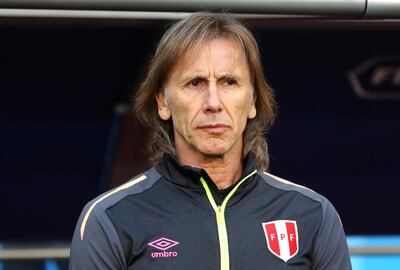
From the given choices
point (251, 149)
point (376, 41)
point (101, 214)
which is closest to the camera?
point (101, 214)

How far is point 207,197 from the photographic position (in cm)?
262

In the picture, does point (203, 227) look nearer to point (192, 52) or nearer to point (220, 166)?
point (220, 166)

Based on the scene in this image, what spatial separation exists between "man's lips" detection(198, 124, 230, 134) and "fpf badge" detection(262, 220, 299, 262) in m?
0.25

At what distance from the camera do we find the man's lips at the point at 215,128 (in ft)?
8.42

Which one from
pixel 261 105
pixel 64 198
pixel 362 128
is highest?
pixel 261 105

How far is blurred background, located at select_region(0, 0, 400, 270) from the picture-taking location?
4395 millimetres

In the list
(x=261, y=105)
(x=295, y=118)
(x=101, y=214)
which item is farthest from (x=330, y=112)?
(x=101, y=214)

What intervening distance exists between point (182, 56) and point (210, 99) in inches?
6.4

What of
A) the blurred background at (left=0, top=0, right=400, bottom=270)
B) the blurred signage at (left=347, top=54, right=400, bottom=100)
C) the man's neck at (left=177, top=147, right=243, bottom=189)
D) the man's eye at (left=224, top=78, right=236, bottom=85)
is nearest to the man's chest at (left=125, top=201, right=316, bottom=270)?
the man's neck at (left=177, top=147, right=243, bottom=189)

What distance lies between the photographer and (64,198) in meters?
4.67

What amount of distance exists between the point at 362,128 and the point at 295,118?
301 millimetres

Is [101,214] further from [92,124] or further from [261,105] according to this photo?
[92,124]

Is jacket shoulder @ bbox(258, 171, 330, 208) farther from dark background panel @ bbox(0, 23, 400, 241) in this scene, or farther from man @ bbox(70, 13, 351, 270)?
dark background panel @ bbox(0, 23, 400, 241)

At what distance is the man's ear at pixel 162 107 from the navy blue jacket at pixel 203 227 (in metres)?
0.12
